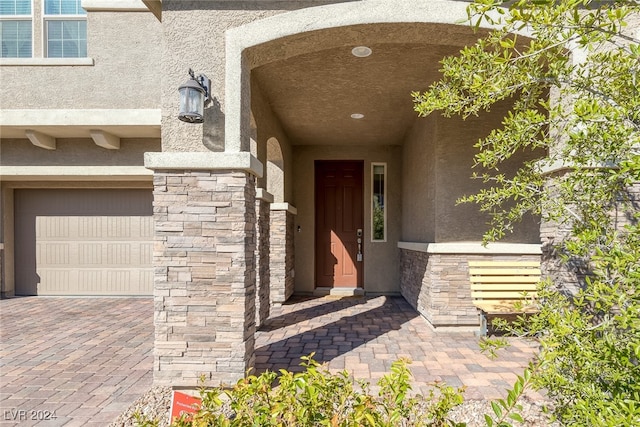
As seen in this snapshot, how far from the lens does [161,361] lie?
9.34ft

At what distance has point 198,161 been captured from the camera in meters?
2.83

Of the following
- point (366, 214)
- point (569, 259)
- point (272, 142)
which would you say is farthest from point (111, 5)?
point (569, 259)

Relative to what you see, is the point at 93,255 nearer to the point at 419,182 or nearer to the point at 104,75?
the point at 104,75

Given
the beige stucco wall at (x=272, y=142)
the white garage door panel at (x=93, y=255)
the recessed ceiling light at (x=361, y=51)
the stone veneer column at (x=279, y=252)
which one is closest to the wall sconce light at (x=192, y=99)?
the beige stucco wall at (x=272, y=142)

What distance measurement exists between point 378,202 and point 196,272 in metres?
4.76

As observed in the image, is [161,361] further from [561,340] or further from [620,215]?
[620,215]

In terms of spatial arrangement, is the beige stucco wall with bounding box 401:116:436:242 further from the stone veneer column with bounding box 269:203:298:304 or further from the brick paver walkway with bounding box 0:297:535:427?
the stone veneer column with bounding box 269:203:298:304

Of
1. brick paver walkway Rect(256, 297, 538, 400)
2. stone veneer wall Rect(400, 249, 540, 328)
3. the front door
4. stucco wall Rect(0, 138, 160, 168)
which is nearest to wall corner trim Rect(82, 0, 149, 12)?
stucco wall Rect(0, 138, 160, 168)

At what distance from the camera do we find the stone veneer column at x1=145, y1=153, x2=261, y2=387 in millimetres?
2834

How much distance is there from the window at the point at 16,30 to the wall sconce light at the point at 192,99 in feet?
17.3

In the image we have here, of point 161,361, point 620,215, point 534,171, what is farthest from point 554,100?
point 161,361

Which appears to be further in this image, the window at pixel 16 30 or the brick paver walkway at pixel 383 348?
the window at pixel 16 30

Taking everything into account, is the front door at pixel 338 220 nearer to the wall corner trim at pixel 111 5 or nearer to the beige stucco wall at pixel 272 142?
the beige stucco wall at pixel 272 142

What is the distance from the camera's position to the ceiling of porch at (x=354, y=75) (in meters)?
3.00
